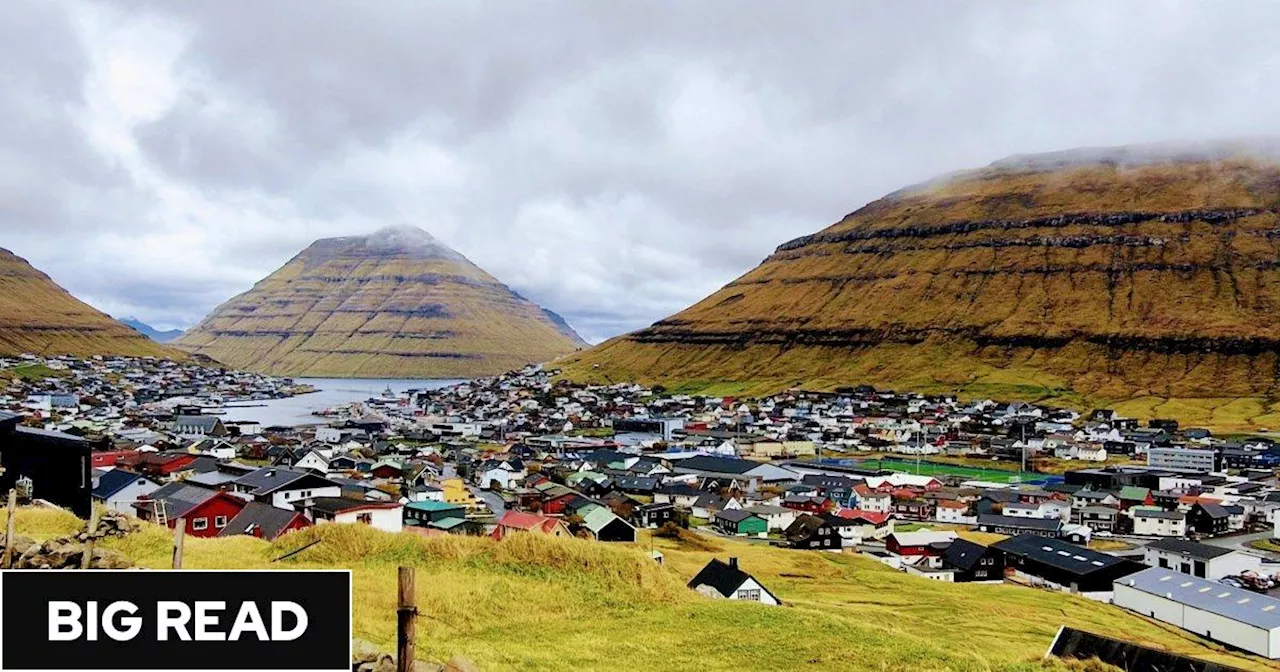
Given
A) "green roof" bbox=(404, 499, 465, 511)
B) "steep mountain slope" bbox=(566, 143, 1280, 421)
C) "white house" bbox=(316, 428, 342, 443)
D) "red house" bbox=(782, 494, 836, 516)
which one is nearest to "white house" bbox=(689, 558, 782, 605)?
"green roof" bbox=(404, 499, 465, 511)

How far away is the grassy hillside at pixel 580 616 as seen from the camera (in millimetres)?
15477

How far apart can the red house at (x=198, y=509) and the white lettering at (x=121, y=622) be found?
1158 inches

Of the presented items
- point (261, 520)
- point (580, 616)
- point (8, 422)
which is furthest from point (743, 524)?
point (580, 616)

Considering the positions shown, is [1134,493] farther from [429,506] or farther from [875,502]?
[429,506]

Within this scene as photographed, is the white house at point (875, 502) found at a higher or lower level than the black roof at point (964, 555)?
lower

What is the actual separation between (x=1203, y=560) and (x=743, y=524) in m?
26.4

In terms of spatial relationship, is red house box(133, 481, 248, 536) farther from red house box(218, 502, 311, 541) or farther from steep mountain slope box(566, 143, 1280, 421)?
steep mountain slope box(566, 143, 1280, 421)

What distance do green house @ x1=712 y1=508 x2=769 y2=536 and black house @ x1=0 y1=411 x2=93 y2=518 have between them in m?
40.0

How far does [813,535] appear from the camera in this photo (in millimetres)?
56500

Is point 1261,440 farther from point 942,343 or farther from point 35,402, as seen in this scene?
point 35,402

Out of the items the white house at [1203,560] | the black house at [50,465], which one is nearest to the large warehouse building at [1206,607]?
the white house at [1203,560]

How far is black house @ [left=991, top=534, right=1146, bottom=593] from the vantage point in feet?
146

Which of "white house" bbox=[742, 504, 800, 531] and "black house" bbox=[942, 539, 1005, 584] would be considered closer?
"black house" bbox=[942, 539, 1005, 584]

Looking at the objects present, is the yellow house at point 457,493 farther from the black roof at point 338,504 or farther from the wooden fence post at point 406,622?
the wooden fence post at point 406,622
